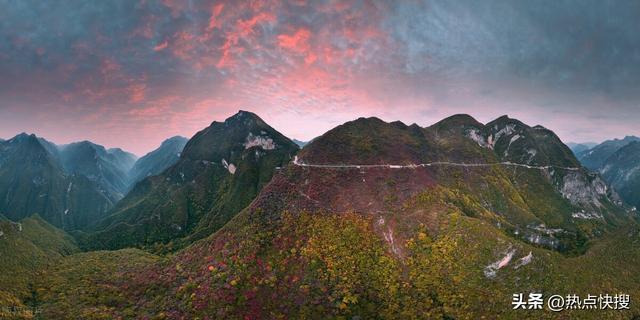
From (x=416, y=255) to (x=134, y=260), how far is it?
154251 mm

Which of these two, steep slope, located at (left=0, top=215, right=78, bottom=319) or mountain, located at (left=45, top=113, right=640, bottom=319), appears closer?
mountain, located at (left=45, top=113, right=640, bottom=319)

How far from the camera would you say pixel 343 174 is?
557 feet

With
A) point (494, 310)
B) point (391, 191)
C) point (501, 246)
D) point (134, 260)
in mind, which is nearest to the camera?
point (494, 310)

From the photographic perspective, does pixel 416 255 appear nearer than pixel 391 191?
Yes

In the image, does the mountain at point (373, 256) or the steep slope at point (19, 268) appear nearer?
the mountain at point (373, 256)

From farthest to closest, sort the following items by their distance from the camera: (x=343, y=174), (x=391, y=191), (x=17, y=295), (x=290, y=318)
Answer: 1. (x=343, y=174)
2. (x=391, y=191)
3. (x=17, y=295)
4. (x=290, y=318)

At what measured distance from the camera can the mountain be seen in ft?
370

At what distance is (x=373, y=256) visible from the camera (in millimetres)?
134875

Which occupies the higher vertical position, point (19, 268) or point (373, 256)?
point (373, 256)

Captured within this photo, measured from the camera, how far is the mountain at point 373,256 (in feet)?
370

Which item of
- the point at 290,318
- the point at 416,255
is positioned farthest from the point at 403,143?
the point at 290,318

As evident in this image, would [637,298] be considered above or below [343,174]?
below

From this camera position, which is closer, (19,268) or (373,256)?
(373,256)

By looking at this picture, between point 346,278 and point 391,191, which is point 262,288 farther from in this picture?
point 391,191
